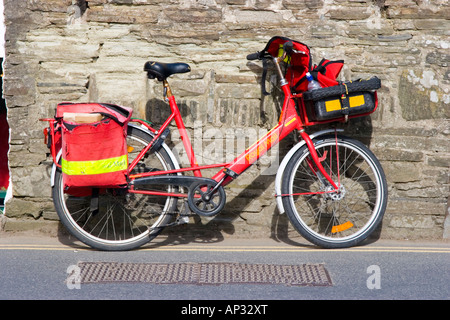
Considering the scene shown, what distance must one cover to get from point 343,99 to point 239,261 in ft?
5.27

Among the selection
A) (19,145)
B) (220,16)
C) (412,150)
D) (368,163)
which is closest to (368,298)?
(368,163)

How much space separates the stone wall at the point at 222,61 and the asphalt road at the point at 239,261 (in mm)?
784

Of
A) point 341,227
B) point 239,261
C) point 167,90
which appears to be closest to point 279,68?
point 167,90

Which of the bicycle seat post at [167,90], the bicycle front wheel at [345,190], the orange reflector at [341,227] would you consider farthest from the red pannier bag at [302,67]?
the orange reflector at [341,227]

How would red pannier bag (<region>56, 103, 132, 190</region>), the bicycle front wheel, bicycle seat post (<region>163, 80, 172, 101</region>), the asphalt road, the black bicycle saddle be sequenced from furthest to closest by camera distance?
the bicycle front wheel → bicycle seat post (<region>163, 80, 172, 101</region>) → the black bicycle saddle → red pannier bag (<region>56, 103, 132, 190</region>) → the asphalt road

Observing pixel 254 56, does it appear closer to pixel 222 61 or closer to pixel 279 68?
pixel 279 68

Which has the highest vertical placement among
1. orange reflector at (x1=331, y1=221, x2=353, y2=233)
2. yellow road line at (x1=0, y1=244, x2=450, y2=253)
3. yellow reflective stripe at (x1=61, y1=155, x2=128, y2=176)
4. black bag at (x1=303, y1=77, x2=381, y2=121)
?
black bag at (x1=303, y1=77, x2=381, y2=121)

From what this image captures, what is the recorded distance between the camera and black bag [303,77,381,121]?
198 inches

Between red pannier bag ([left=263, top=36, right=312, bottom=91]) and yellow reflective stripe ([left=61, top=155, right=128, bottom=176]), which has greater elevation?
red pannier bag ([left=263, top=36, right=312, bottom=91])

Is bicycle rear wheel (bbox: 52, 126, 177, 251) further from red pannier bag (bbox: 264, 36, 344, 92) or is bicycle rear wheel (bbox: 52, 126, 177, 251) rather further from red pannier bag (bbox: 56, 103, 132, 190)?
red pannier bag (bbox: 264, 36, 344, 92)

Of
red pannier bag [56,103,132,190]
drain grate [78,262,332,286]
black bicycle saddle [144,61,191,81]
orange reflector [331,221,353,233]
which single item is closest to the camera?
drain grate [78,262,332,286]

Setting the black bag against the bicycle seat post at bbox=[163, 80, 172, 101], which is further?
the bicycle seat post at bbox=[163, 80, 172, 101]

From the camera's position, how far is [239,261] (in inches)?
191

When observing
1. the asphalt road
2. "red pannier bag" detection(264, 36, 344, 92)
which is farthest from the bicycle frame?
the asphalt road
